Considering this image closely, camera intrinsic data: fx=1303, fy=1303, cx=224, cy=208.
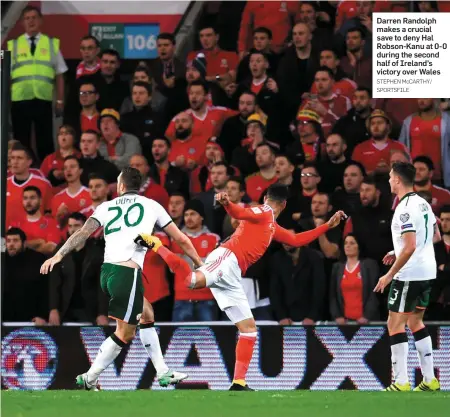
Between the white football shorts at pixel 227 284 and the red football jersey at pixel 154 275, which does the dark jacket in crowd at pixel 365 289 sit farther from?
the white football shorts at pixel 227 284

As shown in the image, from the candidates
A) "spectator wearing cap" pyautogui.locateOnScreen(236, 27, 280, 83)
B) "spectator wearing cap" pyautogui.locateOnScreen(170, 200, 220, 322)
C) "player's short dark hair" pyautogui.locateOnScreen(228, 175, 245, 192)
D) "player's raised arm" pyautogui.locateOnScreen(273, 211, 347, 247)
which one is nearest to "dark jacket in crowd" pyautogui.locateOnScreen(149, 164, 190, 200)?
"player's short dark hair" pyautogui.locateOnScreen(228, 175, 245, 192)

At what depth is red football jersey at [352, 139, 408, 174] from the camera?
16828 mm

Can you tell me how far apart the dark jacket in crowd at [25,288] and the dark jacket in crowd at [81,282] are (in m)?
0.26

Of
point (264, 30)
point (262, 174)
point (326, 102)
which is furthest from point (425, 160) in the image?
point (264, 30)

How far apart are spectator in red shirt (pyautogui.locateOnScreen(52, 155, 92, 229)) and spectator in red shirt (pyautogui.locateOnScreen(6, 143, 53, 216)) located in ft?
1.19

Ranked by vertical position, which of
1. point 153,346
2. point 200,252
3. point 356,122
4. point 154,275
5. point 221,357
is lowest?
point 221,357

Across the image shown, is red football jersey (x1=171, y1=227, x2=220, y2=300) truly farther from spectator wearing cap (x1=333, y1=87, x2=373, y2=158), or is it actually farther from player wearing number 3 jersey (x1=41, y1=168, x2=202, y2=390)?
player wearing number 3 jersey (x1=41, y1=168, x2=202, y2=390)

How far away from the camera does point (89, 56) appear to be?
62.7 feet

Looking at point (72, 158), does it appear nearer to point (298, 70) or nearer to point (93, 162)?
point (93, 162)

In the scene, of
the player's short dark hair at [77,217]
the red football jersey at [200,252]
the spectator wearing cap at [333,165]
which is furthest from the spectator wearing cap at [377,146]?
the player's short dark hair at [77,217]

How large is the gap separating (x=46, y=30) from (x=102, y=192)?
5491 mm

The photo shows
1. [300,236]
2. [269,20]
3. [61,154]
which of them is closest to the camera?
[300,236]

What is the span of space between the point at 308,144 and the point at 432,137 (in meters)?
1.64

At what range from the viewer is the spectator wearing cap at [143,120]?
59.4 ft
